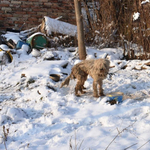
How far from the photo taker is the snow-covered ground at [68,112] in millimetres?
2254

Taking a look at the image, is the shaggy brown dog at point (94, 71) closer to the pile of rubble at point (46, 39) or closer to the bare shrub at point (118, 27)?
the bare shrub at point (118, 27)

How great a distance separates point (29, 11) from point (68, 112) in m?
7.77

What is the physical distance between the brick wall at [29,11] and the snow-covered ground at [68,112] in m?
4.54

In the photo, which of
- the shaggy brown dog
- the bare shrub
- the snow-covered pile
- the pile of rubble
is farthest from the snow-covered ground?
the snow-covered pile

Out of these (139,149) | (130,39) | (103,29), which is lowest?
(139,149)

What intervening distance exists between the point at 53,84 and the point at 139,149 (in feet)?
9.98

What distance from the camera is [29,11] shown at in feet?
31.3

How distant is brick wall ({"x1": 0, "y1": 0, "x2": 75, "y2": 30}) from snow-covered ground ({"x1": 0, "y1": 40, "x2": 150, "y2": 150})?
4.54 metres

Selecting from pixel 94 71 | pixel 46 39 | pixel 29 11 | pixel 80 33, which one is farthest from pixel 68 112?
pixel 29 11

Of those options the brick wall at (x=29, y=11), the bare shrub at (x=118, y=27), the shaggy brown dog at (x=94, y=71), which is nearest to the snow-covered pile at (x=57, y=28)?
the bare shrub at (x=118, y=27)

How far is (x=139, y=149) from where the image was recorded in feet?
6.62

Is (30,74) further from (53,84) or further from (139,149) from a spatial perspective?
(139,149)

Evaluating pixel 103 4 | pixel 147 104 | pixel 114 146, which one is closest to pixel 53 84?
pixel 147 104

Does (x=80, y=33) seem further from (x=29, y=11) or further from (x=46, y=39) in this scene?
(x=29, y=11)
